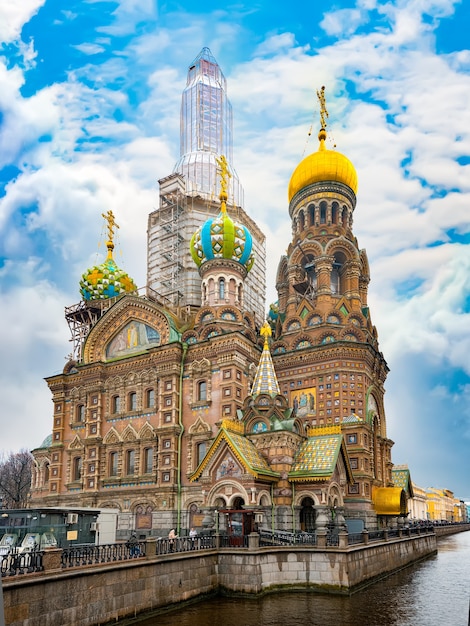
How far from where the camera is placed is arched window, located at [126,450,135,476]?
3076 cm

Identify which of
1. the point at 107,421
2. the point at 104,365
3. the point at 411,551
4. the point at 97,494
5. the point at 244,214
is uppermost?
the point at 244,214

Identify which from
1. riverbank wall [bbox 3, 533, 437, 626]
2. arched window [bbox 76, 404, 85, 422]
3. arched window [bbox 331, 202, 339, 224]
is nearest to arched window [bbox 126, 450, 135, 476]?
arched window [bbox 76, 404, 85, 422]

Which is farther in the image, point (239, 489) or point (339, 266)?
point (339, 266)

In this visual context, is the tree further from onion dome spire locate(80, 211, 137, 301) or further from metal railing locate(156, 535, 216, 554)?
metal railing locate(156, 535, 216, 554)

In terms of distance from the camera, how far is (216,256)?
3334cm

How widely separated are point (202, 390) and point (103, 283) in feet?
43.6

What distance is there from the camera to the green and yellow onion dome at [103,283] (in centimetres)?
3950

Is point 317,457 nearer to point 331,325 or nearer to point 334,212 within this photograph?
point 331,325

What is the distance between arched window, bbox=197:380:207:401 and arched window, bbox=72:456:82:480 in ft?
27.7

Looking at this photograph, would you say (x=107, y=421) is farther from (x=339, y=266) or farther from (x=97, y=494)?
(x=339, y=266)

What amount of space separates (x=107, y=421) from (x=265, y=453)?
479 inches

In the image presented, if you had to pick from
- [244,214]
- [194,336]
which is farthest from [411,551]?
[244,214]

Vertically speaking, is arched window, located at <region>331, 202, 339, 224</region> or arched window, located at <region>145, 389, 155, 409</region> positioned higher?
arched window, located at <region>331, 202, 339, 224</region>

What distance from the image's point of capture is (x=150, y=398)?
103 feet
